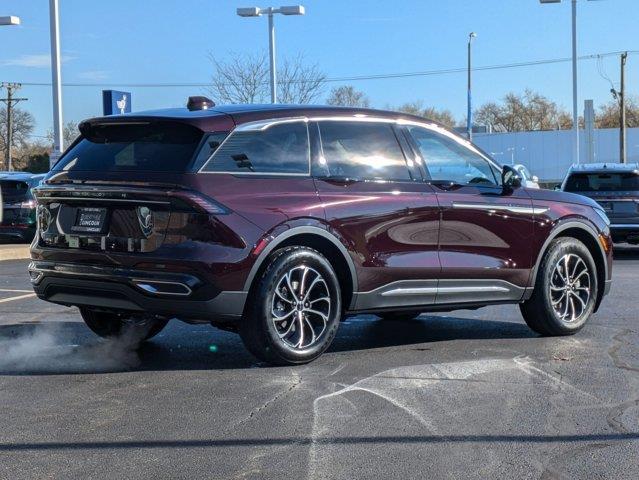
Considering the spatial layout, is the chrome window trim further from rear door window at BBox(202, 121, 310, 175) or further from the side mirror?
rear door window at BBox(202, 121, 310, 175)

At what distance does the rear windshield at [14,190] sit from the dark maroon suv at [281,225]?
11298 millimetres

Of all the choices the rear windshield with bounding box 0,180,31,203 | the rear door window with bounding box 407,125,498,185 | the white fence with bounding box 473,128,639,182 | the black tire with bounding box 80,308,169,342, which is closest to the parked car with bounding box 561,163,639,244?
the rear door window with bounding box 407,125,498,185

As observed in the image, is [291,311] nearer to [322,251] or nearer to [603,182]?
[322,251]

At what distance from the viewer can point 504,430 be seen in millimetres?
4441

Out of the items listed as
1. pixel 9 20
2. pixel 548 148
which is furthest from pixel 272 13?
pixel 548 148

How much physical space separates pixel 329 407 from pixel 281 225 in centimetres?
133

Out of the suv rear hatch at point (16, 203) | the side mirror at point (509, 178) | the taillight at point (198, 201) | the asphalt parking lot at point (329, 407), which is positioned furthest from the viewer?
the suv rear hatch at point (16, 203)

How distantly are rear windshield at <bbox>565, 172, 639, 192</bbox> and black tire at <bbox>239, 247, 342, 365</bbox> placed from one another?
10.6 metres

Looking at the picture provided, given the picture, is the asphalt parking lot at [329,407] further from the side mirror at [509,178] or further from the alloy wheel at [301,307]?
the side mirror at [509,178]

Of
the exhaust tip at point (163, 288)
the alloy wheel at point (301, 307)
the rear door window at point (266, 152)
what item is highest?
the rear door window at point (266, 152)

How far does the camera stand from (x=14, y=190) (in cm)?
1706

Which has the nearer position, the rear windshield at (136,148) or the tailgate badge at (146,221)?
the tailgate badge at (146,221)

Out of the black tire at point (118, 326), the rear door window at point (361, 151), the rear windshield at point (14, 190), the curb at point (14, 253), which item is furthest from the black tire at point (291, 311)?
the rear windshield at point (14, 190)

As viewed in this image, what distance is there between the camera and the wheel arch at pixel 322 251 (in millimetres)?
5488
